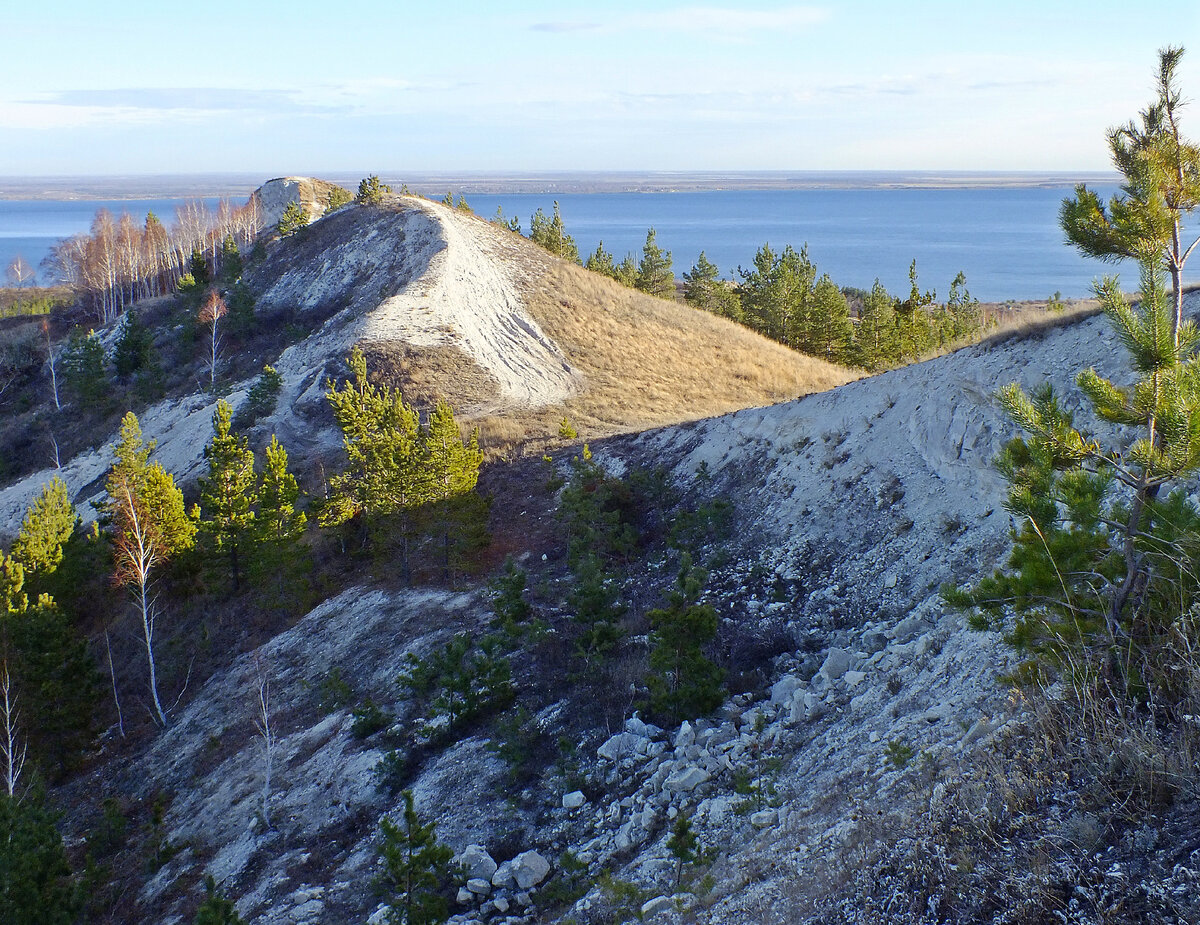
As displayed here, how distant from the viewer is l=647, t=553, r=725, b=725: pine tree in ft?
40.8

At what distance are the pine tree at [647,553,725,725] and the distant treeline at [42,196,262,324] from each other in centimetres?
6881

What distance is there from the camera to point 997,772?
22.5 ft

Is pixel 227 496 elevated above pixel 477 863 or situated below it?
above

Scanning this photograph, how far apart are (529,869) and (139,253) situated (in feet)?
287

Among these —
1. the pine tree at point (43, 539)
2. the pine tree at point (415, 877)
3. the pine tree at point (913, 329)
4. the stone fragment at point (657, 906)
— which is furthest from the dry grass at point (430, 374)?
the stone fragment at point (657, 906)

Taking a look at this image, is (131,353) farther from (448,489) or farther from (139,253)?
(448,489)

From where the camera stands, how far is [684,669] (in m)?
12.7

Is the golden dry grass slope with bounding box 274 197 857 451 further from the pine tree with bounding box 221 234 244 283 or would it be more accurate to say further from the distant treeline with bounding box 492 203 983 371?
the pine tree with bounding box 221 234 244 283

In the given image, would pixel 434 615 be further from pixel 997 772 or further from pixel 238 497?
pixel 997 772

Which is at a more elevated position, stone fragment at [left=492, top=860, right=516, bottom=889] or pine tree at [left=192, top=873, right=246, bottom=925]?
stone fragment at [left=492, top=860, right=516, bottom=889]

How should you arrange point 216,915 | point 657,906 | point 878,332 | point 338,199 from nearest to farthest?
point 657,906 → point 216,915 → point 878,332 → point 338,199

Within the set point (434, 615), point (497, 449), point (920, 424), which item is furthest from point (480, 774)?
point (497, 449)

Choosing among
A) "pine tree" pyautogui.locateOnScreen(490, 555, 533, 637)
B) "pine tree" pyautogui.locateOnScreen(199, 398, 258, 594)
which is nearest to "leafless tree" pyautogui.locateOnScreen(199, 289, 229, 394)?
"pine tree" pyautogui.locateOnScreen(199, 398, 258, 594)

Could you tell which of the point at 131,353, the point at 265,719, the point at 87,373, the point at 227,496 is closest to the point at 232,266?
the point at 131,353
